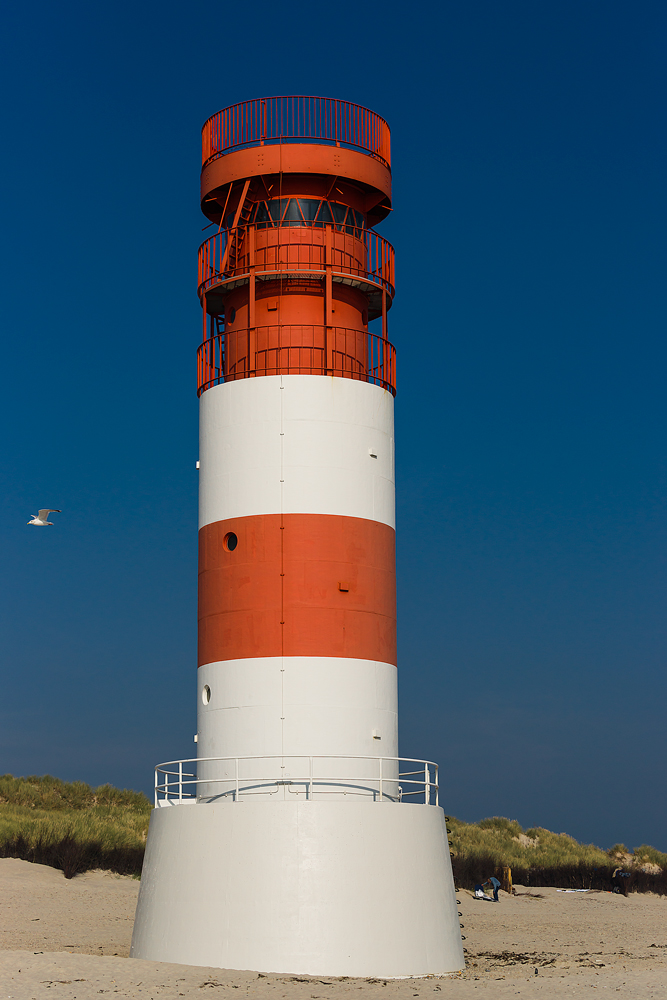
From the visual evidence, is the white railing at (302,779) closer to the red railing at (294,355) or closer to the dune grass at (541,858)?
the red railing at (294,355)

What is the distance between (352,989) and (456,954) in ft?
9.53

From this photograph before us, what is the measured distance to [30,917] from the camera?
24.1m

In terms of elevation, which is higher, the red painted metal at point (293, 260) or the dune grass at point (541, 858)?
the red painted metal at point (293, 260)

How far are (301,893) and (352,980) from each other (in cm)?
139

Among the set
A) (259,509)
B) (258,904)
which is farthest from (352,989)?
(259,509)

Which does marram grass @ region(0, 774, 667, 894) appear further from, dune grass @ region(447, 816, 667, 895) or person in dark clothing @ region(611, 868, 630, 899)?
person in dark clothing @ region(611, 868, 630, 899)

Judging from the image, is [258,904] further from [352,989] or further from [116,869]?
[116,869]

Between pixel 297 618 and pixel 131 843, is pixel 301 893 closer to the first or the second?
pixel 297 618

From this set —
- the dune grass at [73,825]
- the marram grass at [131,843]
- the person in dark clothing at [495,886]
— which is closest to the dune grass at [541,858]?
the marram grass at [131,843]

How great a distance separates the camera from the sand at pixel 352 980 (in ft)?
49.5

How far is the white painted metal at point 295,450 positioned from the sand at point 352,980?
7306mm

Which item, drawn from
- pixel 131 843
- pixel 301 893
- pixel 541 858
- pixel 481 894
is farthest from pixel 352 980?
pixel 541 858

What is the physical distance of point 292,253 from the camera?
1962cm

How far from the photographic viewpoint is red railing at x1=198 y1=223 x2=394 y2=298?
19594 mm
